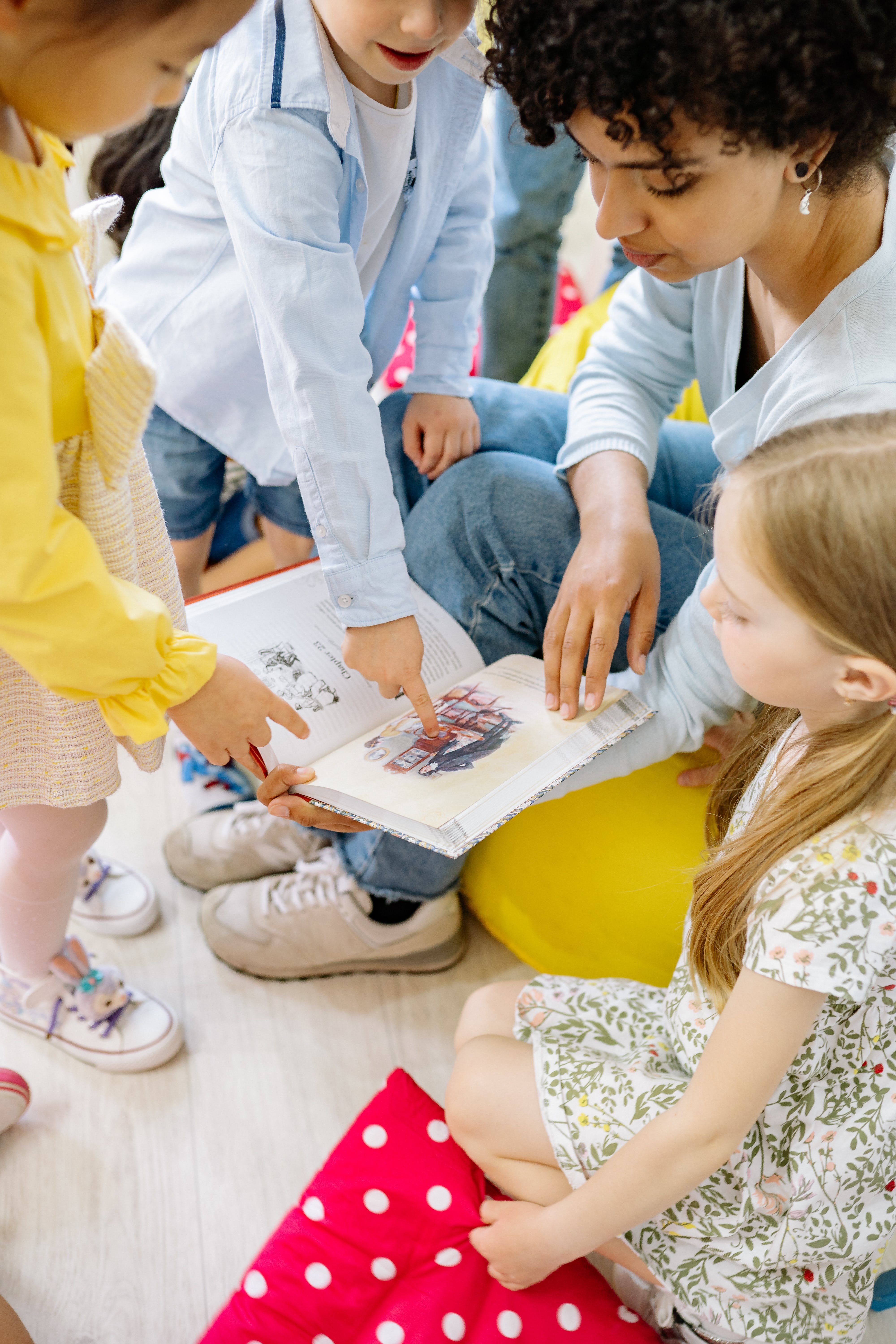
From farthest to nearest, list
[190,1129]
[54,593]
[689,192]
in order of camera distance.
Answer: [190,1129], [689,192], [54,593]

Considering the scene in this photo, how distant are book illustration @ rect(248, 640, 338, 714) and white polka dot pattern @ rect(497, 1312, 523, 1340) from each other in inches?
21.1

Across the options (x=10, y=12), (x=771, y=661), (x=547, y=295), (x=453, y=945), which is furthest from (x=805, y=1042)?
(x=547, y=295)

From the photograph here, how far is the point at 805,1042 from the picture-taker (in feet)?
2.48

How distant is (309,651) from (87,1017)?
48cm

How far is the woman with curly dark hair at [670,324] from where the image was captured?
644mm

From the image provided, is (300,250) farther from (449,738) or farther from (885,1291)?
(885,1291)

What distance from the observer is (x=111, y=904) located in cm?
122

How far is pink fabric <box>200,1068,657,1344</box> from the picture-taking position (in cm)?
84

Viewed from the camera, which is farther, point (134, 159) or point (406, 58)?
point (134, 159)

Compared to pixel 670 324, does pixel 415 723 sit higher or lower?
lower

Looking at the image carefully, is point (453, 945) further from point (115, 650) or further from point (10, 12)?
point (10, 12)

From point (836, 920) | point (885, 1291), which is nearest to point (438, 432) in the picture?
point (836, 920)

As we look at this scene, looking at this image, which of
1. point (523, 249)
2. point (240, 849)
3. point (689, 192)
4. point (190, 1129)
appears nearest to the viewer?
point (689, 192)

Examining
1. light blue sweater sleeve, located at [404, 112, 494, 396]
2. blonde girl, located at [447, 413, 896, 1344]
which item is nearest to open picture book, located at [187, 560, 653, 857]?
blonde girl, located at [447, 413, 896, 1344]
